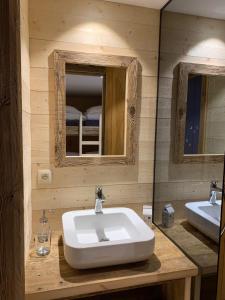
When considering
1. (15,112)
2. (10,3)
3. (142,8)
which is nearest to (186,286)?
(15,112)

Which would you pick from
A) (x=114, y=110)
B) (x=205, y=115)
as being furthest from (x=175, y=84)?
(x=114, y=110)

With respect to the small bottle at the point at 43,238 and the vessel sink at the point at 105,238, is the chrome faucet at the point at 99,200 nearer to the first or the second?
the vessel sink at the point at 105,238

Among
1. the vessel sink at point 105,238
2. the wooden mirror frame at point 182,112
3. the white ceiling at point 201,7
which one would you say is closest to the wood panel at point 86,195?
the vessel sink at point 105,238

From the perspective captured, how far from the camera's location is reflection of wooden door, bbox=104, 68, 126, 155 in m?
1.56

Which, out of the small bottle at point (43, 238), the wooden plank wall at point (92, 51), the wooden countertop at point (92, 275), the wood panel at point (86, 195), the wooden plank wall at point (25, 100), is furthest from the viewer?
the wood panel at point (86, 195)

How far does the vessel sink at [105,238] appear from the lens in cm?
110

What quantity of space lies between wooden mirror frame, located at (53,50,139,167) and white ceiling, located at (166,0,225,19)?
396 millimetres

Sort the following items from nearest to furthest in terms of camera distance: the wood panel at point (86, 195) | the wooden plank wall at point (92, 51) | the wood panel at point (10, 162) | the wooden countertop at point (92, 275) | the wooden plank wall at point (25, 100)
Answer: the wood panel at point (10, 162), the wooden countertop at point (92, 275), the wooden plank wall at point (25, 100), the wooden plank wall at point (92, 51), the wood panel at point (86, 195)

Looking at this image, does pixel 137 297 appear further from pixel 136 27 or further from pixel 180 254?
pixel 136 27

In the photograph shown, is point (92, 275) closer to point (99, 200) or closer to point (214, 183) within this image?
point (99, 200)

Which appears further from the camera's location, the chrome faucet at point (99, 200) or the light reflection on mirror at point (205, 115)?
the chrome faucet at point (99, 200)

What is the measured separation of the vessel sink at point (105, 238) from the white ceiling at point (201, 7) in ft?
3.85

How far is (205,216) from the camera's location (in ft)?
4.24

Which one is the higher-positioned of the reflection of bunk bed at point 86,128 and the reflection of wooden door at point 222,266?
the reflection of bunk bed at point 86,128
